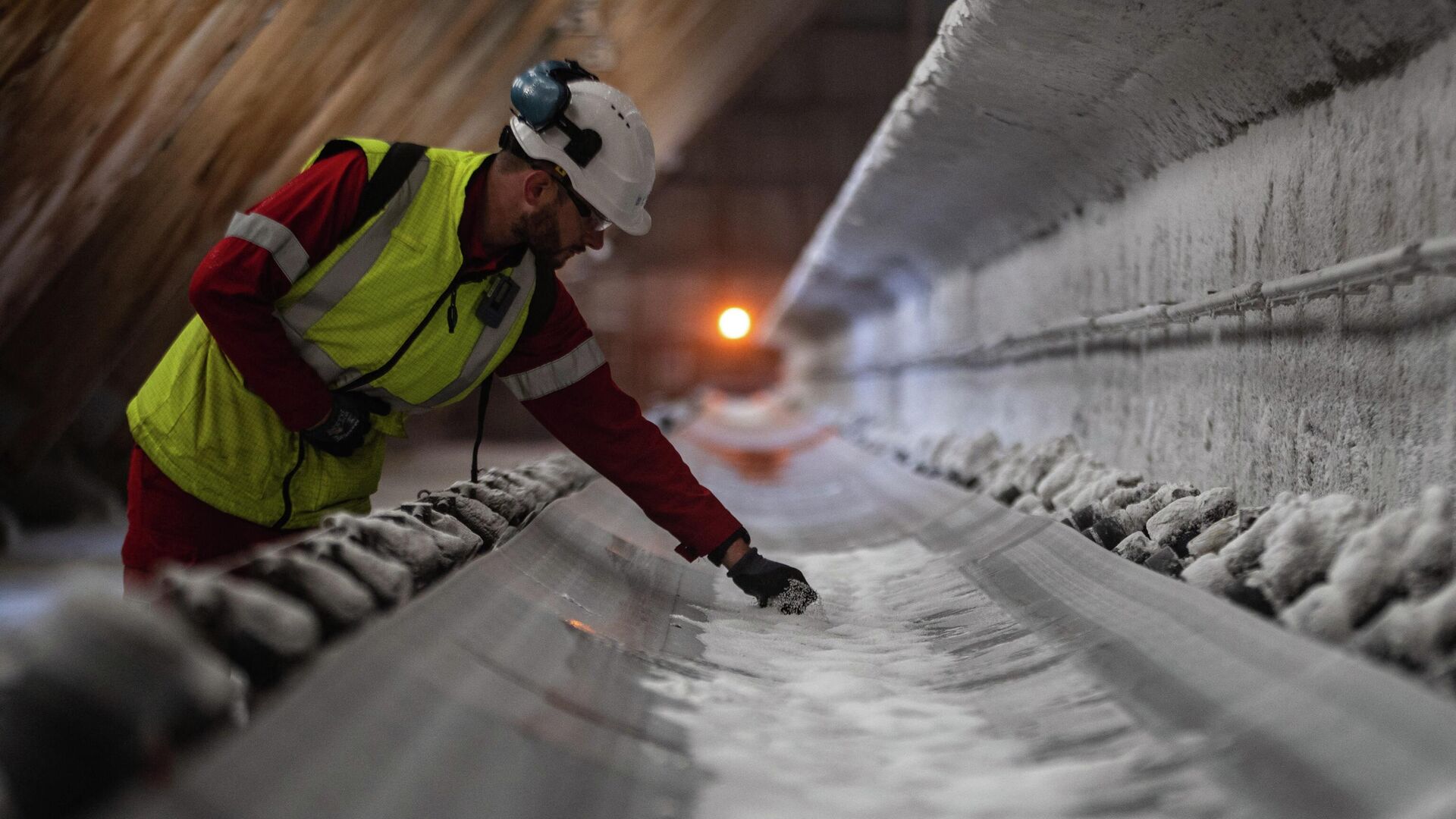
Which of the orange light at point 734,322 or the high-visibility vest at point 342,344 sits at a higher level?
the orange light at point 734,322

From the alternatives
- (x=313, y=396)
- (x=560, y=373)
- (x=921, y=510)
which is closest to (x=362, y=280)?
(x=313, y=396)

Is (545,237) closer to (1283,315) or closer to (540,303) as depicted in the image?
(540,303)

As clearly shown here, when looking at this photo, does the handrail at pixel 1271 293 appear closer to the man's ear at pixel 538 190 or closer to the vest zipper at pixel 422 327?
the man's ear at pixel 538 190

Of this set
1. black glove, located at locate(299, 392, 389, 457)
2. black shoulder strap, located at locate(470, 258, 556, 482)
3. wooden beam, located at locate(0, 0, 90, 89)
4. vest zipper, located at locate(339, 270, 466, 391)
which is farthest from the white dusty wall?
wooden beam, located at locate(0, 0, 90, 89)

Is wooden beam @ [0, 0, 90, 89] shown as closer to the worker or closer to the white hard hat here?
the worker

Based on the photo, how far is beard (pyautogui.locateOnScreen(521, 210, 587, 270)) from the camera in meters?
2.98

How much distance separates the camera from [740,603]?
3.29 metres

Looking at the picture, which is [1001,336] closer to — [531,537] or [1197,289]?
[1197,289]

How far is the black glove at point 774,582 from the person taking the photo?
3102mm

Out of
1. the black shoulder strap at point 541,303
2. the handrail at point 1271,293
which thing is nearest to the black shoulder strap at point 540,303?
the black shoulder strap at point 541,303

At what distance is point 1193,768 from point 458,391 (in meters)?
2.10

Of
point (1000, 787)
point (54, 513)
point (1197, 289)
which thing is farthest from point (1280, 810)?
point (54, 513)

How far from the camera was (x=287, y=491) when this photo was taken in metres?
2.92

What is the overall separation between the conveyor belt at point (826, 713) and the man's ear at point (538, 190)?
2.69ft
